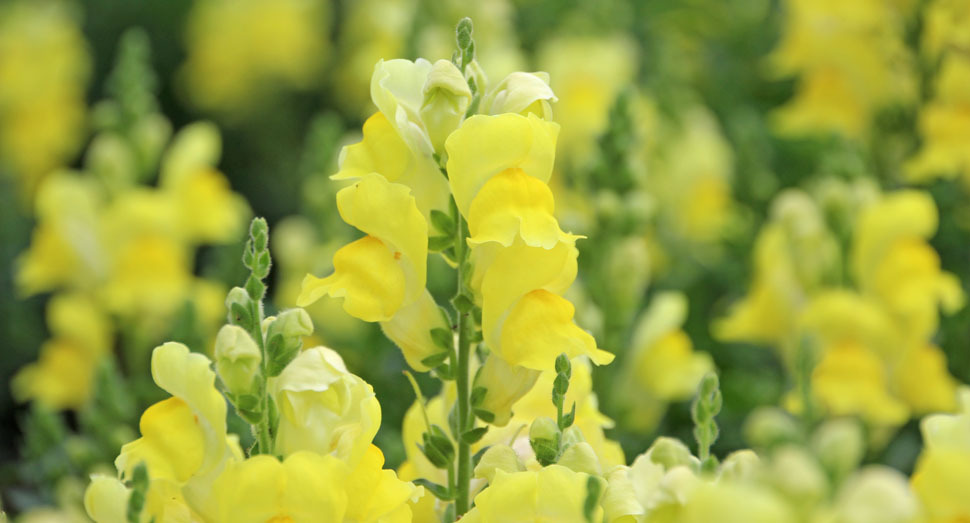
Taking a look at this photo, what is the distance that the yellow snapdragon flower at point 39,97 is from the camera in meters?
3.70

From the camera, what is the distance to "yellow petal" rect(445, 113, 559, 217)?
105cm

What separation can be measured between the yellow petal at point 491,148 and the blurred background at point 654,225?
0.67 meters

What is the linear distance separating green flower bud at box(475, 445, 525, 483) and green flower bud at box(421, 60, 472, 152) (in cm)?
27

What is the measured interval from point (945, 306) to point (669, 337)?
18.7 inches

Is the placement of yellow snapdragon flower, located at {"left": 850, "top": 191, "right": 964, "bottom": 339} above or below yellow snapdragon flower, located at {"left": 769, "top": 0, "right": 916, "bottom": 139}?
below

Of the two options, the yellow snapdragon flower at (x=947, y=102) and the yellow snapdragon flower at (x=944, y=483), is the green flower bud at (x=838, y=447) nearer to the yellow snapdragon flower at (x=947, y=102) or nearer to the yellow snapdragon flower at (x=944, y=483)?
the yellow snapdragon flower at (x=944, y=483)

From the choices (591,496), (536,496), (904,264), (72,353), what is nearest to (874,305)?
(904,264)

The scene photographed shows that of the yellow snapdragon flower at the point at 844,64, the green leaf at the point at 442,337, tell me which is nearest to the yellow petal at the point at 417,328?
the green leaf at the point at 442,337

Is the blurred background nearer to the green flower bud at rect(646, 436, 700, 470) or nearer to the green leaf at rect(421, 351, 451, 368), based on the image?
the green leaf at rect(421, 351, 451, 368)

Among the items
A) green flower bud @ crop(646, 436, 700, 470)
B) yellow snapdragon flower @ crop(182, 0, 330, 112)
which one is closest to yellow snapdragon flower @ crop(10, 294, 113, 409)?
green flower bud @ crop(646, 436, 700, 470)

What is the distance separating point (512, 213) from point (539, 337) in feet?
0.37

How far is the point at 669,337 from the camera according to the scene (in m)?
2.03

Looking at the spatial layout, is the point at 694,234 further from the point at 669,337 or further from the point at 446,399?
the point at 446,399

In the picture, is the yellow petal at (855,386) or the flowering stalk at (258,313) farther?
the yellow petal at (855,386)
